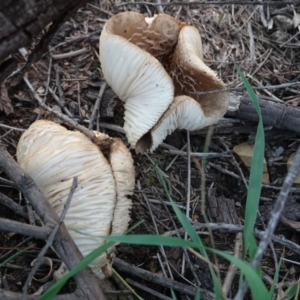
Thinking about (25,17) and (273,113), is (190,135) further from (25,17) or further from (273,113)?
(25,17)

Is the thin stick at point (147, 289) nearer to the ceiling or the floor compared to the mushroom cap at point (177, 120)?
nearer to the floor

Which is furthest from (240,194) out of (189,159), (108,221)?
(108,221)

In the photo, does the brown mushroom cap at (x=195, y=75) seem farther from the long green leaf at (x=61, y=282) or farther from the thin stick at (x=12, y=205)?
the long green leaf at (x=61, y=282)

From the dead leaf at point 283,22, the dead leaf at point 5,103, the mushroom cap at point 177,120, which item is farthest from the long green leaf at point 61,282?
the dead leaf at point 283,22

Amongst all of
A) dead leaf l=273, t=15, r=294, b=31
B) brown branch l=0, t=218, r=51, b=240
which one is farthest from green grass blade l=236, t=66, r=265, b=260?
dead leaf l=273, t=15, r=294, b=31

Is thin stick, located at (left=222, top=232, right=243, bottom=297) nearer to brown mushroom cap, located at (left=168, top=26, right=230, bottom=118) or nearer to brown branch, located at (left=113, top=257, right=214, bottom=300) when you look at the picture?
brown branch, located at (left=113, top=257, right=214, bottom=300)

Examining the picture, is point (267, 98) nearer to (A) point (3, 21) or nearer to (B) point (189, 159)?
(B) point (189, 159)

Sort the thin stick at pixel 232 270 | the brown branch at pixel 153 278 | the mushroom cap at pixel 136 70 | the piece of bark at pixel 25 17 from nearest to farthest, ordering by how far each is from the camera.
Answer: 1. the piece of bark at pixel 25 17
2. the thin stick at pixel 232 270
3. the brown branch at pixel 153 278
4. the mushroom cap at pixel 136 70

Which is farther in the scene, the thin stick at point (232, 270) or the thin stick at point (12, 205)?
the thin stick at point (12, 205)
